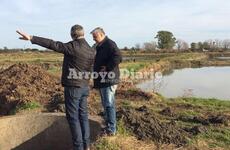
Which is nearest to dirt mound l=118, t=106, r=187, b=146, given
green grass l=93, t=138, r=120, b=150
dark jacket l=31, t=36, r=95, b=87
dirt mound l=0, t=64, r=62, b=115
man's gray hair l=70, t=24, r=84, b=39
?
green grass l=93, t=138, r=120, b=150

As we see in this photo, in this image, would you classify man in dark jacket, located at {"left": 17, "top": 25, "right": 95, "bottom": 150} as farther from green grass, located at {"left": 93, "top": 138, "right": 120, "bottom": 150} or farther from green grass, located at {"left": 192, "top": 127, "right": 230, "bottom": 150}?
green grass, located at {"left": 192, "top": 127, "right": 230, "bottom": 150}

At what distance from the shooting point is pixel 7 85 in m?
14.5

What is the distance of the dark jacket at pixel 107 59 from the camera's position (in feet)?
21.1

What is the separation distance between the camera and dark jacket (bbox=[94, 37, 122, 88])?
254 inches

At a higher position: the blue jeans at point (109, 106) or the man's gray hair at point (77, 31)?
the man's gray hair at point (77, 31)

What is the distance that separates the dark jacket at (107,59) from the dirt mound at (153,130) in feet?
3.14

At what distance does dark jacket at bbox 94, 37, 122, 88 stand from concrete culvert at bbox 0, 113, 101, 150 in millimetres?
1382

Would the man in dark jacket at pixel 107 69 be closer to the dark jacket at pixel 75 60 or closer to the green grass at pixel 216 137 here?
the dark jacket at pixel 75 60

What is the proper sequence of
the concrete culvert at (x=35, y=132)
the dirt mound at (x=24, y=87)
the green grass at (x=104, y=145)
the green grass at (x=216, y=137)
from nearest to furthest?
the green grass at (x=104, y=145) < the green grass at (x=216, y=137) < the concrete culvert at (x=35, y=132) < the dirt mound at (x=24, y=87)

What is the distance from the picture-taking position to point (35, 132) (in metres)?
7.66

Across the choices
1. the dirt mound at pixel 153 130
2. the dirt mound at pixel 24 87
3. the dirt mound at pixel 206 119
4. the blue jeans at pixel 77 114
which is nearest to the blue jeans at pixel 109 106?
the dirt mound at pixel 153 130

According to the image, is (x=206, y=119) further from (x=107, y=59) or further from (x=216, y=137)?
(x=107, y=59)

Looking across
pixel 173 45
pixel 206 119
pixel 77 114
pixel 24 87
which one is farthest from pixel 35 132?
pixel 173 45

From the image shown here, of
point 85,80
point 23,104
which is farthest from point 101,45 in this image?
point 23,104
